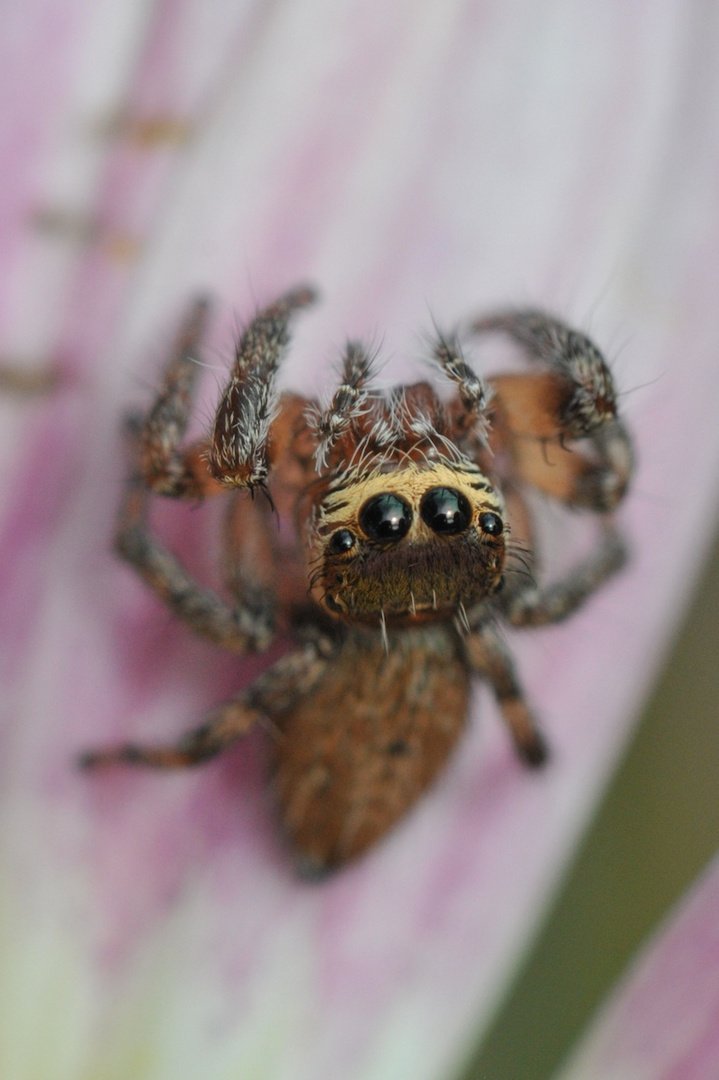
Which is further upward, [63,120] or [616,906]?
[63,120]

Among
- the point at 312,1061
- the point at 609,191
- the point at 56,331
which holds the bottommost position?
the point at 312,1061

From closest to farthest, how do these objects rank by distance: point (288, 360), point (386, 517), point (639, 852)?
1. point (386, 517)
2. point (288, 360)
3. point (639, 852)

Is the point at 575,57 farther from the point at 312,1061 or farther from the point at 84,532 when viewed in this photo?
the point at 312,1061

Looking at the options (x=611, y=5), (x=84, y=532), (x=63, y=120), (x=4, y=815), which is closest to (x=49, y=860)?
(x=4, y=815)

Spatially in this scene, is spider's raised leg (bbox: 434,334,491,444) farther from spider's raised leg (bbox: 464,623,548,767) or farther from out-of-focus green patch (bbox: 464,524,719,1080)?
out-of-focus green patch (bbox: 464,524,719,1080)

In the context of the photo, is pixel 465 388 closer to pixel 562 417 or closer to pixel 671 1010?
pixel 562 417

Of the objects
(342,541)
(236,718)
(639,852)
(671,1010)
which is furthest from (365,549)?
(639,852)
